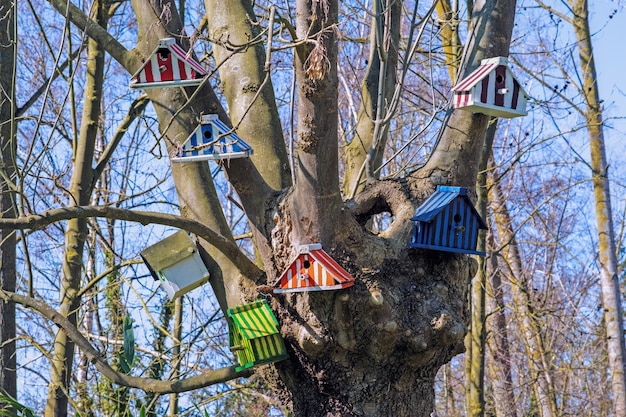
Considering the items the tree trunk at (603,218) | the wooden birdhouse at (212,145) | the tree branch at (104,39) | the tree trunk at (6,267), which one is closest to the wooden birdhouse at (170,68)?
the wooden birdhouse at (212,145)

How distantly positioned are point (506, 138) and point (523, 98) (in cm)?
529

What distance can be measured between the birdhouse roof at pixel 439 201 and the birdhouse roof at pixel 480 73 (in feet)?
1.32

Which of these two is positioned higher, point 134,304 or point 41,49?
point 41,49

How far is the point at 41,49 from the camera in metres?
9.31

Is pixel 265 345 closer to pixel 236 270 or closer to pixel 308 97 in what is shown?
pixel 236 270

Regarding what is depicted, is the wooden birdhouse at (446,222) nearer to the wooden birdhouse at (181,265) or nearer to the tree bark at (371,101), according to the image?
the tree bark at (371,101)

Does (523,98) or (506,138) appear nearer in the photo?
(523,98)

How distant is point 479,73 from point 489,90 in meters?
0.08

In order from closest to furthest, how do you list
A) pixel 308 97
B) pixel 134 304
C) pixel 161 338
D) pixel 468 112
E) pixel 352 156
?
pixel 308 97 → pixel 468 112 → pixel 352 156 → pixel 134 304 → pixel 161 338

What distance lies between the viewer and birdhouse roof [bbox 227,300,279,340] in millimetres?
3133

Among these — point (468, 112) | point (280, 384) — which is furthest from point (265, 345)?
point (468, 112)

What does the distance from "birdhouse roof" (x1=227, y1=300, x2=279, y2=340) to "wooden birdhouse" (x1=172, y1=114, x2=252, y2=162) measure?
609 millimetres

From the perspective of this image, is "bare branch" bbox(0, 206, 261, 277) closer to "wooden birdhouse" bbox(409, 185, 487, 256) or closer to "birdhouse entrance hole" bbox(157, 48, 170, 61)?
"birdhouse entrance hole" bbox(157, 48, 170, 61)

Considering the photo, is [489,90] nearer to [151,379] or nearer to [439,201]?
[439,201]
